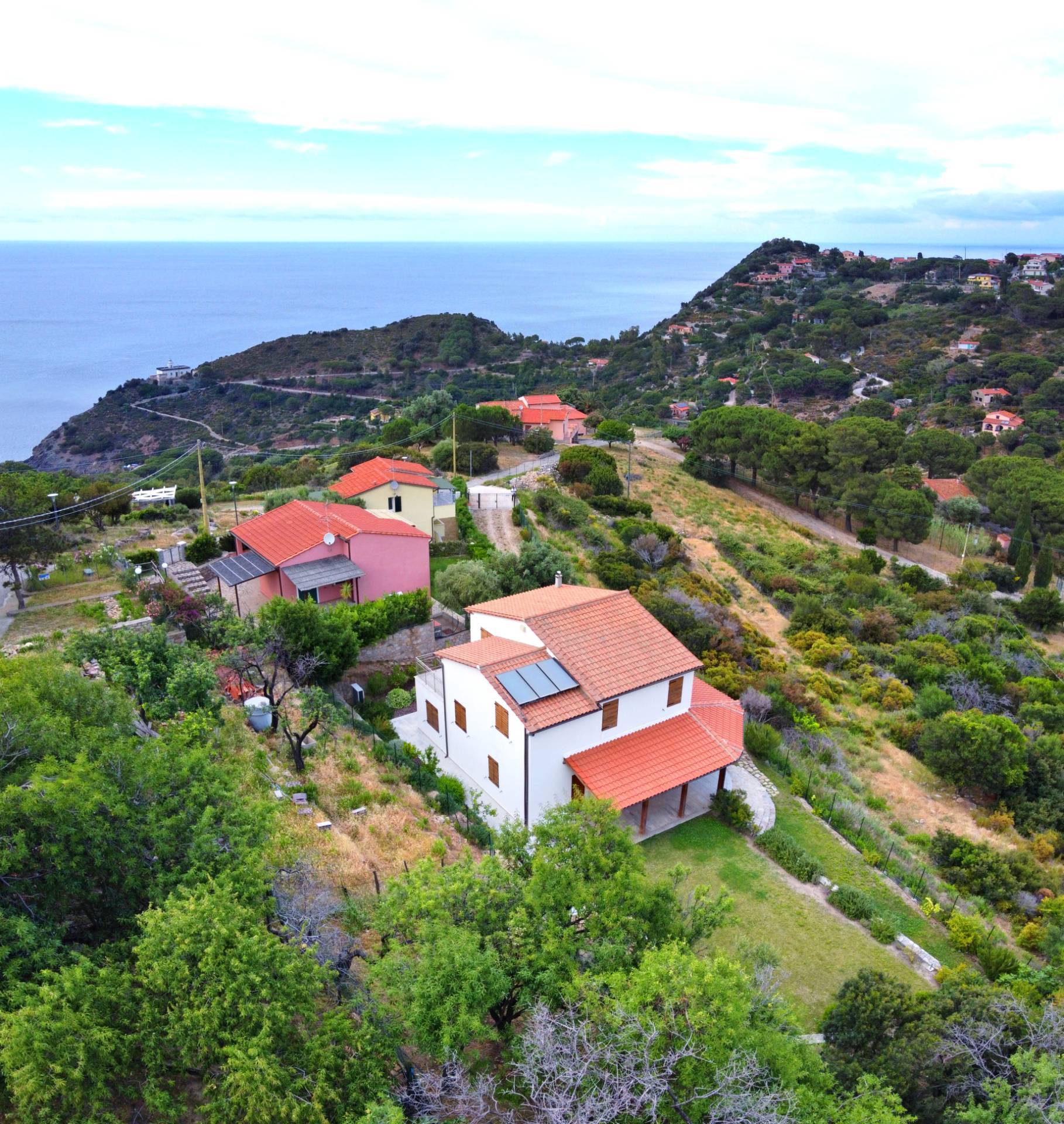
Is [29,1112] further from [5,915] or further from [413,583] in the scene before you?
[413,583]

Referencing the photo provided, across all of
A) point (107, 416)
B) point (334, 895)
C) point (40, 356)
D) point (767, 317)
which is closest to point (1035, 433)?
point (767, 317)

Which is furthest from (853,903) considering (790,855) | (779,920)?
(779,920)

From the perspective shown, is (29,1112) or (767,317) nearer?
(29,1112)

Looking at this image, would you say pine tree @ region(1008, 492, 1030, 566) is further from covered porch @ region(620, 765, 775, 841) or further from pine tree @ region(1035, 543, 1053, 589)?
covered porch @ region(620, 765, 775, 841)

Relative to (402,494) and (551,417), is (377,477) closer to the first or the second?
(402,494)

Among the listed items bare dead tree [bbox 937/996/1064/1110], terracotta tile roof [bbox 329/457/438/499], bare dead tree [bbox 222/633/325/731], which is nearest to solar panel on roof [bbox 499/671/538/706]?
bare dead tree [bbox 222/633/325/731]

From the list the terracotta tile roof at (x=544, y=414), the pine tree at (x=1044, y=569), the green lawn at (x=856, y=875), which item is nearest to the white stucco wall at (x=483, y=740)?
the green lawn at (x=856, y=875)

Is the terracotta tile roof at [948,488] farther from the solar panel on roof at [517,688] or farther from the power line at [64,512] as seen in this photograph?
the power line at [64,512]
